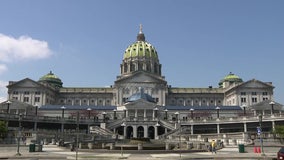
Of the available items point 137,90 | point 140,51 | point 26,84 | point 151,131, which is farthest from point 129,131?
point 140,51

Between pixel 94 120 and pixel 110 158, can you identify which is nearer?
pixel 110 158

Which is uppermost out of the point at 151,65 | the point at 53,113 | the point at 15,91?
the point at 151,65

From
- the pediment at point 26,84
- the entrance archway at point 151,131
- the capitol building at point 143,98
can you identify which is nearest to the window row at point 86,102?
the capitol building at point 143,98

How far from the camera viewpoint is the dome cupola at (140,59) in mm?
171250

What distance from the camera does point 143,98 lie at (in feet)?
414

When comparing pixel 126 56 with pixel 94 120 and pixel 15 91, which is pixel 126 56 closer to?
pixel 15 91

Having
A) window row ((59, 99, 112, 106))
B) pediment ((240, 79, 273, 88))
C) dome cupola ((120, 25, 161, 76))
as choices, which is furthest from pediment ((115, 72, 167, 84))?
pediment ((240, 79, 273, 88))

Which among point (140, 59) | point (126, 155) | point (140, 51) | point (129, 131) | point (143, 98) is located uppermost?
point (140, 51)

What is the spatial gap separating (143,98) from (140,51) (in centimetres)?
5397

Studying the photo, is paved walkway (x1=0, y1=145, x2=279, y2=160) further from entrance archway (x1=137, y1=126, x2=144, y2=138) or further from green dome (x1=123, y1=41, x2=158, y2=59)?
green dome (x1=123, y1=41, x2=158, y2=59)

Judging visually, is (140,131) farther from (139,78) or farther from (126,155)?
(126,155)

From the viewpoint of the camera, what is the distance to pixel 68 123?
3979 inches

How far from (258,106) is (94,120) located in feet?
237

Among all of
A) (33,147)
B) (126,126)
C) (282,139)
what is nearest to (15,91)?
(126,126)
